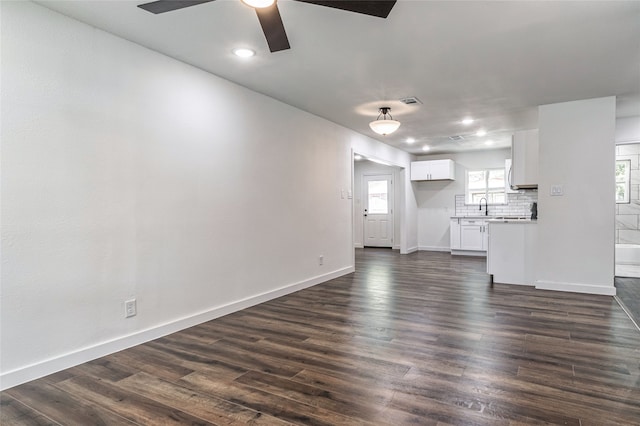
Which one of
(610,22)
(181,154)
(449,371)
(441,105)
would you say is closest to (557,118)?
(441,105)

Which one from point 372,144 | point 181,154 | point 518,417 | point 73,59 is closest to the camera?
point 518,417

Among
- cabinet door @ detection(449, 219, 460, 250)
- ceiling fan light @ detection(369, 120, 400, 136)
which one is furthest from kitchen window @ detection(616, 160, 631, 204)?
ceiling fan light @ detection(369, 120, 400, 136)

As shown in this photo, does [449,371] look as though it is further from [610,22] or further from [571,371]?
[610,22]

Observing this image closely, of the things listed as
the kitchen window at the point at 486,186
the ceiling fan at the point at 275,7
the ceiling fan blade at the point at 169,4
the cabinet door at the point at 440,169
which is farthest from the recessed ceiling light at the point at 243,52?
the kitchen window at the point at 486,186

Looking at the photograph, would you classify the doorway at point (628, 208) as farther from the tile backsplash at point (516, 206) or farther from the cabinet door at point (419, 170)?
the cabinet door at point (419, 170)

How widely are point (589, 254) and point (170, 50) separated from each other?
525cm

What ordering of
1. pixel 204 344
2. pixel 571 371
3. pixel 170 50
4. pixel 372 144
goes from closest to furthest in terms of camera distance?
pixel 571 371, pixel 204 344, pixel 170 50, pixel 372 144

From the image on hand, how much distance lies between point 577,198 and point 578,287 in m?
1.13

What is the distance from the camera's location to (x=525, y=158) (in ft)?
17.4

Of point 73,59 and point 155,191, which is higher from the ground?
point 73,59

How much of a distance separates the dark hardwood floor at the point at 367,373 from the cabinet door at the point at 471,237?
4286 mm

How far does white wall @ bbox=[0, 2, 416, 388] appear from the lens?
234cm

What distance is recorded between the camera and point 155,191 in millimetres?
3127

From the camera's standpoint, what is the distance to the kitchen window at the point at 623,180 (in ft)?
23.0
